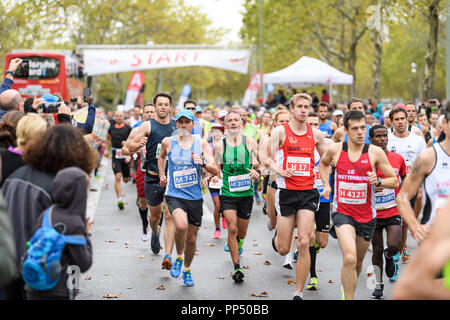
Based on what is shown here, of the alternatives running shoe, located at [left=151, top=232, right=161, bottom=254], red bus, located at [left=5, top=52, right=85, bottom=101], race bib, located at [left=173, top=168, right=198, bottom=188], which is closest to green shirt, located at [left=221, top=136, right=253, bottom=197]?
race bib, located at [left=173, top=168, right=198, bottom=188]

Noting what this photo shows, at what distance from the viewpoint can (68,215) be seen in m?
4.06

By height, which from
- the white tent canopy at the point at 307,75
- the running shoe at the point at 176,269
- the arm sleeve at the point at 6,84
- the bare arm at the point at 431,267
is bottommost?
the running shoe at the point at 176,269

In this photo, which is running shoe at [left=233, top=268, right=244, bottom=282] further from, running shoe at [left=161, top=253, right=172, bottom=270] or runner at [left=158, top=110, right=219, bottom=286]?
running shoe at [left=161, top=253, right=172, bottom=270]

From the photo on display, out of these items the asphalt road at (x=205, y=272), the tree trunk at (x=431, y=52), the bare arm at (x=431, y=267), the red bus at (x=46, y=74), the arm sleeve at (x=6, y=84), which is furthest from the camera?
the red bus at (x=46, y=74)

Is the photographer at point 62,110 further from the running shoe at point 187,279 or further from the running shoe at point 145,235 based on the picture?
the running shoe at point 145,235

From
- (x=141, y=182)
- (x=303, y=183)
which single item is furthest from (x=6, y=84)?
(x=303, y=183)

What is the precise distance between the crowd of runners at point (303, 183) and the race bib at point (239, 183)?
0.5 inches

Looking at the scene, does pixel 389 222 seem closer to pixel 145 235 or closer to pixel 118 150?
pixel 145 235

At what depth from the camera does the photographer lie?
7.27 metres

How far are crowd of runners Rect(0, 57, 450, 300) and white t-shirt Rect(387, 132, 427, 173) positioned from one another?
2 cm

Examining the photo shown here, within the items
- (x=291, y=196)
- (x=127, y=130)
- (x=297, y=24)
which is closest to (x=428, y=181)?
(x=291, y=196)

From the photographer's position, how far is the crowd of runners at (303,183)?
20.8 ft

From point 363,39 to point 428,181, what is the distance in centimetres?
5025

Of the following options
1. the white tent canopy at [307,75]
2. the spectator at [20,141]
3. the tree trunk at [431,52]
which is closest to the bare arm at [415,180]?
the spectator at [20,141]
